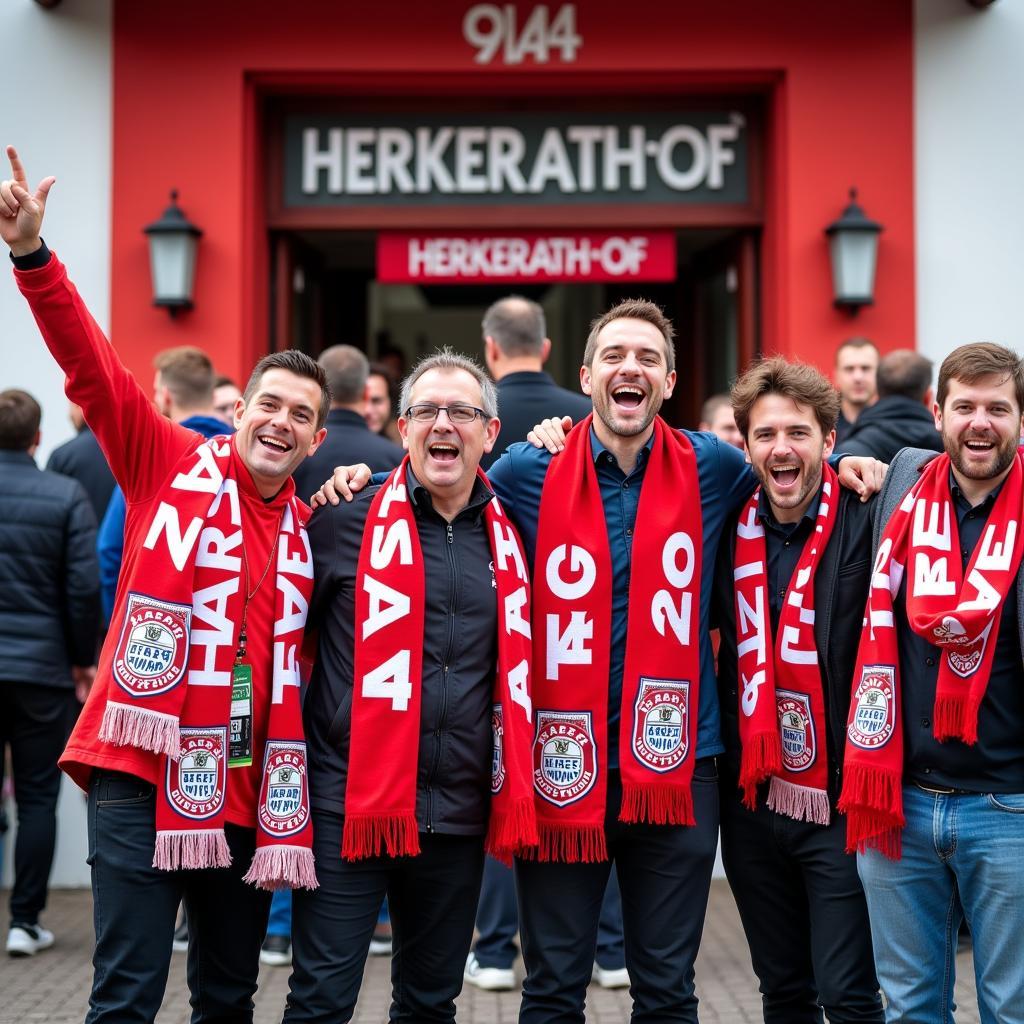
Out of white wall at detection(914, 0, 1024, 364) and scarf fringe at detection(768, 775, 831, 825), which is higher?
white wall at detection(914, 0, 1024, 364)

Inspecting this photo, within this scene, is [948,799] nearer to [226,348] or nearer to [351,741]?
[351,741]

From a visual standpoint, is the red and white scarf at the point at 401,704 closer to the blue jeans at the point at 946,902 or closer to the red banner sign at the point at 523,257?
the blue jeans at the point at 946,902

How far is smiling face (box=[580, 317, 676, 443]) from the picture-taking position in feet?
11.5

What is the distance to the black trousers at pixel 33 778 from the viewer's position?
5.54m

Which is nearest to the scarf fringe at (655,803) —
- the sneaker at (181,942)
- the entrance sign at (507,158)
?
the sneaker at (181,942)

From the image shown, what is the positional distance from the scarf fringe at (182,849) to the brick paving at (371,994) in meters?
1.95

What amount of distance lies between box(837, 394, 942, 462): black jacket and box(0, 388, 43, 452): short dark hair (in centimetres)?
328

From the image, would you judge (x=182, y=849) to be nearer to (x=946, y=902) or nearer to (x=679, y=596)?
(x=679, y=596)

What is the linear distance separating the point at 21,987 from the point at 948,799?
369 centimetres

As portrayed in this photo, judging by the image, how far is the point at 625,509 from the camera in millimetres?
3520

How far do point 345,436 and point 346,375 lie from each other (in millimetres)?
289

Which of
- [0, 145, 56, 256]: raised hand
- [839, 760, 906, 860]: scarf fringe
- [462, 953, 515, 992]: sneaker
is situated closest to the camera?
[0, 145, 56, 256]: raised hand

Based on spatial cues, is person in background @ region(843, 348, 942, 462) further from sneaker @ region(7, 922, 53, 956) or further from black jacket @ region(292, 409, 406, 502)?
sneaker @ region(7, 922, 53, 956)

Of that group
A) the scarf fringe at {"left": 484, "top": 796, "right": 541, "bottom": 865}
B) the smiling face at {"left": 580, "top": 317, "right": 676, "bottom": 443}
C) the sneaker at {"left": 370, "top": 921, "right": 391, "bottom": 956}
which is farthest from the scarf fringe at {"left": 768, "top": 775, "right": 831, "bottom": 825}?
the sneaker at {"left": 370, "top": 921, "right": 391, "bottom": 956}
